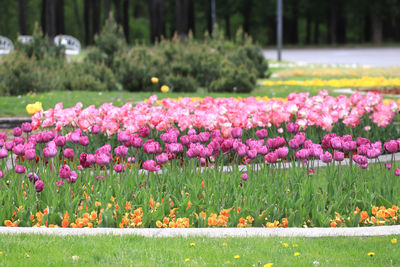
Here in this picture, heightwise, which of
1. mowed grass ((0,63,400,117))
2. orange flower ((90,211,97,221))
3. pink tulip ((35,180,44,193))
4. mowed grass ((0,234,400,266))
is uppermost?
mowed grass ((0,63,400,117))

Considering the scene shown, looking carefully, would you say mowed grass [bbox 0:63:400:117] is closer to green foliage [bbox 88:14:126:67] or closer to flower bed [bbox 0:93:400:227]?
green foliage [bbox 88:14:126:67]

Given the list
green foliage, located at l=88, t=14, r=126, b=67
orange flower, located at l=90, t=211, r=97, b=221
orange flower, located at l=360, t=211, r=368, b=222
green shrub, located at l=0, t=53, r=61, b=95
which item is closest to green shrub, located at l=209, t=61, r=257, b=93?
green foliage, located at l=88, t=14, r=126, b=67

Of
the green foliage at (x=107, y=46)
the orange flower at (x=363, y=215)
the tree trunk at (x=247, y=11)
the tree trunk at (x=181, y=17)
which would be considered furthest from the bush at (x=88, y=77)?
the tree trunk at (x=247, y=11)

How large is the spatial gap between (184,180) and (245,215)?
2.91 ft

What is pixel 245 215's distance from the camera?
551 cm

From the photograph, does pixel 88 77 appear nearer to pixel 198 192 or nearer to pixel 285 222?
pixel 198 192

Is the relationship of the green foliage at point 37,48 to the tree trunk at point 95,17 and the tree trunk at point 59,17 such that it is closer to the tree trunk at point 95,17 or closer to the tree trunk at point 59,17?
the tree trunk at point 59,17

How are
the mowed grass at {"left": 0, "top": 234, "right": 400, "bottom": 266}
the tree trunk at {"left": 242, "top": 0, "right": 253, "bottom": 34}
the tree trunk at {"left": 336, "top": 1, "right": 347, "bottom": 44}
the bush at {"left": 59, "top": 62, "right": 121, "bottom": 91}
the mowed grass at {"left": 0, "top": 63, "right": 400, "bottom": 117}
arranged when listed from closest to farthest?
the mowed grass at {"left": 0, "top": 234, "right": 400, "bottom": 266} → the mowed grass at {"left": 0, "top": 63, "right": 400, "bottom": 117} → the bush at {"left": 59, "top": 62, "right": 121, "bottom": 91} → the tree trunk at {"left": 336, "top": 1, "right": 347, "bottom": 44} → the tree trunk at {"left": 242, "top": 0, "right": 253, "bottom": 34}

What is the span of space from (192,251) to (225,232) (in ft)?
1.46

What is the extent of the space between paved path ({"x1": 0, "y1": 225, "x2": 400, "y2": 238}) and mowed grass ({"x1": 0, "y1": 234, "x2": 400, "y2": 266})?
0.22 feet

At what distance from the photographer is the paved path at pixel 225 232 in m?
5.02

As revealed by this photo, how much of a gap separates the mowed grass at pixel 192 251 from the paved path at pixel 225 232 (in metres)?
0.07

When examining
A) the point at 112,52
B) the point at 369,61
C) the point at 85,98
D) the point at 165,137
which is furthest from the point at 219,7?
the point at 165,137

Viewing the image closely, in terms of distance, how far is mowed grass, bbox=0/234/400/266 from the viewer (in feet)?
14.8
